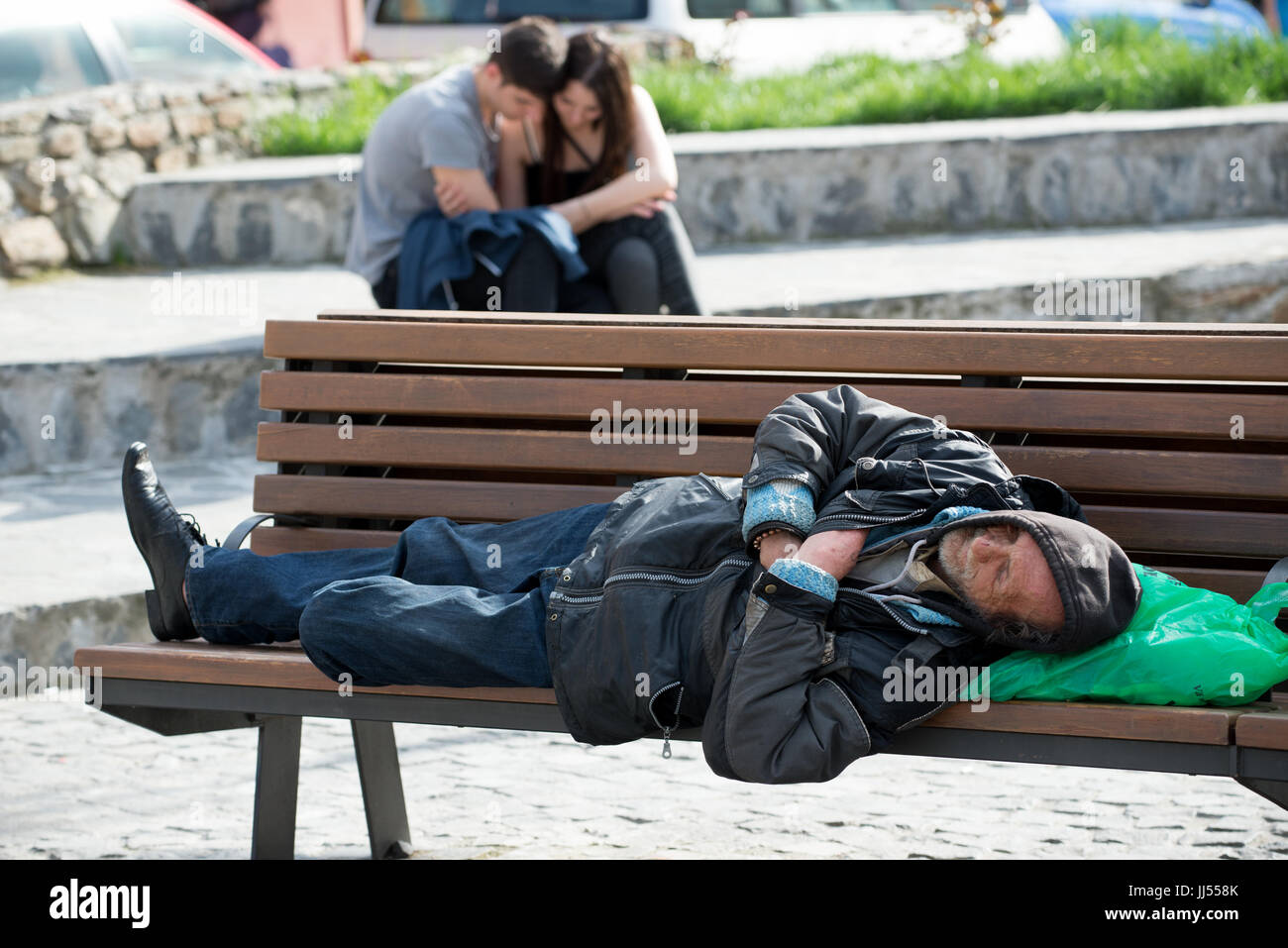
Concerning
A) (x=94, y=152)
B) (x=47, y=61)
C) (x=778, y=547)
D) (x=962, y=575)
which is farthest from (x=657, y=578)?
(x=47, y=61)

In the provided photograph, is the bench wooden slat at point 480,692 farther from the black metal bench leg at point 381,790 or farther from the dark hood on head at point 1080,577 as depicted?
the black metal bench leg at point 381,790

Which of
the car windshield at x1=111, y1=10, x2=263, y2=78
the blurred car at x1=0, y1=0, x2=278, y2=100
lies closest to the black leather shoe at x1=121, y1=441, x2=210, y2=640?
the blurred car at x1=0, y1=0, x2=278, y2=100

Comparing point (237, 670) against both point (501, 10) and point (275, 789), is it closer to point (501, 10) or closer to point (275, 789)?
point (275, 789)

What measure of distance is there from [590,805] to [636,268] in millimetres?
1975

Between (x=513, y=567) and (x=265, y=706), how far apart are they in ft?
1.70

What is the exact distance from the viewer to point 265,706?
9.56ft

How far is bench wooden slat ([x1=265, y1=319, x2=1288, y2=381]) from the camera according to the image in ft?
10.0

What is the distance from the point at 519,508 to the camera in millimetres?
3371

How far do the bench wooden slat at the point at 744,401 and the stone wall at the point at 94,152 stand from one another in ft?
14.3

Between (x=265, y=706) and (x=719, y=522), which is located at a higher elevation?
(x=719, y=522)

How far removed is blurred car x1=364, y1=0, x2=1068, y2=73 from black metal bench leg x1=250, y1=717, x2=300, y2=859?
25.0 feet

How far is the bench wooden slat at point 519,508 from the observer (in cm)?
303
